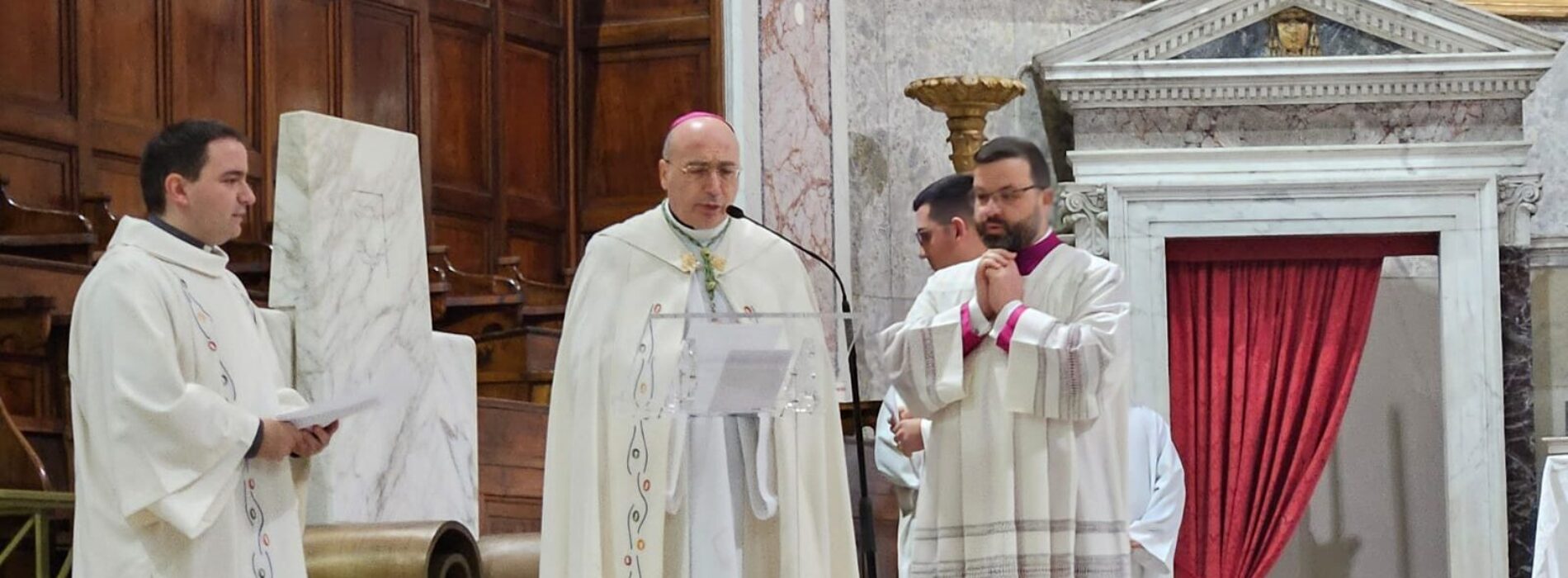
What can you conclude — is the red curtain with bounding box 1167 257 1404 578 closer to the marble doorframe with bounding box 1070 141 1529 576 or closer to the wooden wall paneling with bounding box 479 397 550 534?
the marble doorframe with bounding box 1070 141 1529 576

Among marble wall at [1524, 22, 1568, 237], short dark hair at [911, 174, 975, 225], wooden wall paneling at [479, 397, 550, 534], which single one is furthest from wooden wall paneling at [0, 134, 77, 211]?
marble wall at [1524, 22, 1568, 237]

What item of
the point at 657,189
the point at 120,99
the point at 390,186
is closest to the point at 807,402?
the point at 390,186

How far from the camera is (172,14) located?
853 centimetres

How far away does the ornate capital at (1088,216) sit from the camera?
9055 millimetres

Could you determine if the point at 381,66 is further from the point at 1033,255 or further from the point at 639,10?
the point at 1033,255

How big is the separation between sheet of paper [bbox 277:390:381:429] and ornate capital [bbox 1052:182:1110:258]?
4.93 m

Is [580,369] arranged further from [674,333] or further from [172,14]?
[172,14]

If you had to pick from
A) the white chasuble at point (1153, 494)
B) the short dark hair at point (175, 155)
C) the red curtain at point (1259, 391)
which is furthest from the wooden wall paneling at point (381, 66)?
the short dark hair at point (175, 155)

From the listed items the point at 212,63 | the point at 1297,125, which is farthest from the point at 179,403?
the point at 1297,125

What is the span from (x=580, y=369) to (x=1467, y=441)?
5.16m

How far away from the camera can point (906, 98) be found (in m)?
10.3

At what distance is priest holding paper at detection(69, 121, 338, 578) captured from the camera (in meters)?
4.48

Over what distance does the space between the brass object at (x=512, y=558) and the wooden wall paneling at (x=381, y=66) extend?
138 inches

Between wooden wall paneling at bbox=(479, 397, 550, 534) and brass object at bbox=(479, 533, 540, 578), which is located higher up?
wooden wall paneling at bbox=(479, 397, 550, 534)
